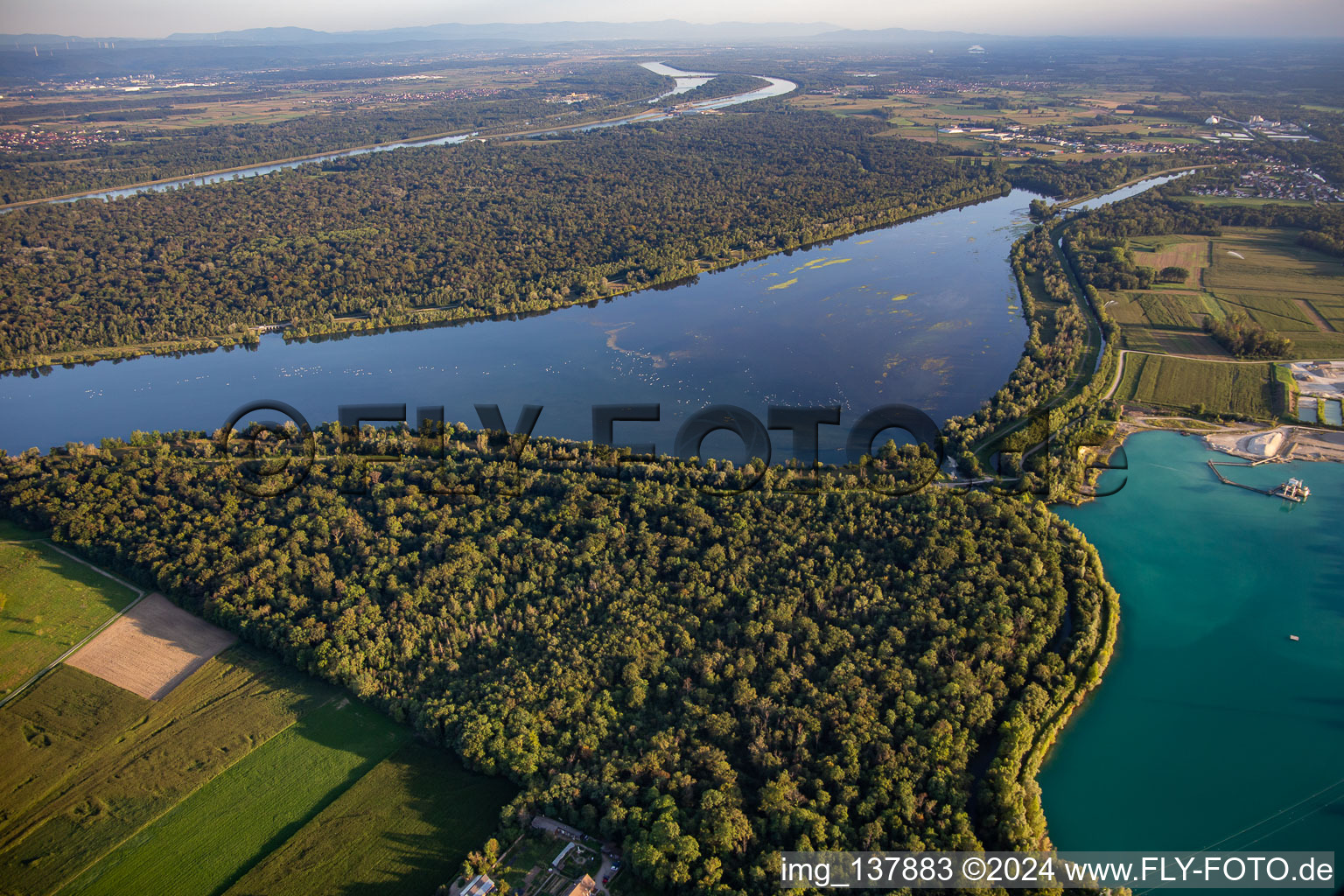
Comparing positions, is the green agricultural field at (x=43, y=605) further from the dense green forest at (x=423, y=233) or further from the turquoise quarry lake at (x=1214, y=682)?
the turquoise quarry lake at (x=1214, y=682)

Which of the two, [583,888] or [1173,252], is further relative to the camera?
[1173,252]

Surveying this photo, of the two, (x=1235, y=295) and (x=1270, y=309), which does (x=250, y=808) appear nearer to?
(x=1270, y=309)

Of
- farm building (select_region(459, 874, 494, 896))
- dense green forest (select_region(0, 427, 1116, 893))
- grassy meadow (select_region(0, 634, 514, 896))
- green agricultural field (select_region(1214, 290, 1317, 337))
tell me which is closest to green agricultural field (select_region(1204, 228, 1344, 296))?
green agricultural field (select_region(1214, 290, 1317, 337))

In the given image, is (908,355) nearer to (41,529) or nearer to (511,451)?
(511,451)

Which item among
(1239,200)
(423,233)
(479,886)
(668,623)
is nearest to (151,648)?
(479,886)

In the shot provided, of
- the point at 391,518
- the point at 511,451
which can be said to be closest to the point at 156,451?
the point at 391,518

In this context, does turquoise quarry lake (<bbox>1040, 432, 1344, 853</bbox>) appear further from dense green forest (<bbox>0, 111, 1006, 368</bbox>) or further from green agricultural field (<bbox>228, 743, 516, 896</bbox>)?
dense green forest (<bbox>0, 111, 1006, 368</bbox>)
